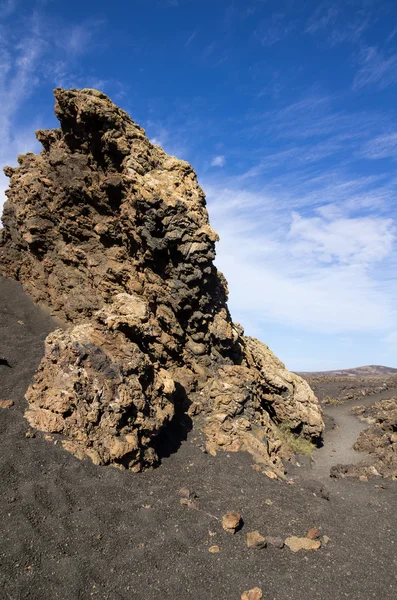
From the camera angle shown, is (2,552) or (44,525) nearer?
(2,552)

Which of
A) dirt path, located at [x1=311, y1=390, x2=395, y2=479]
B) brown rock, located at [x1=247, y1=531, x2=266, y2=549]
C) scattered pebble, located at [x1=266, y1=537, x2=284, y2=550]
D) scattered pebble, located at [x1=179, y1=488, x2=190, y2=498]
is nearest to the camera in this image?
brown rock, located at [x1=247, y1=531, x2=266, y2=549]

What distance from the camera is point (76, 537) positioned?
9.33m

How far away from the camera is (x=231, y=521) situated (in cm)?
1124

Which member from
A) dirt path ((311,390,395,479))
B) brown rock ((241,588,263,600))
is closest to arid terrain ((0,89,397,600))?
brown rock ((241,588,263,600))

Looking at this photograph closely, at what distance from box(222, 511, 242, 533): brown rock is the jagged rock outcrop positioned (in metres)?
3.87

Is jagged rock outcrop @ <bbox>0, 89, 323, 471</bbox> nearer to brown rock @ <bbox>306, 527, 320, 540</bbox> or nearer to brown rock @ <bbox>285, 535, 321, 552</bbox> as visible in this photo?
brown rock @ <bbox>306, 527, 320, 540</bbox>

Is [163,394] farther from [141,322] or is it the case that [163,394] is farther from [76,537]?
[76,537]

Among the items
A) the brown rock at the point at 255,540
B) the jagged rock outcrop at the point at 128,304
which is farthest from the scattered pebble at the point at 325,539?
the jagged rock outcrop at the point at 128,304

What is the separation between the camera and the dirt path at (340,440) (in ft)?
A: 65.7

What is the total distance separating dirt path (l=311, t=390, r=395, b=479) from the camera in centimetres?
2003

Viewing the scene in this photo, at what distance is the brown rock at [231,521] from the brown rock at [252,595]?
2278 mm

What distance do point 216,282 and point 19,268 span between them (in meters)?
15.5

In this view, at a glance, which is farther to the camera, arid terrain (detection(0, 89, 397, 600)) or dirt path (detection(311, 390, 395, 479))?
dirt path (detection(311, 390, 395, 479))

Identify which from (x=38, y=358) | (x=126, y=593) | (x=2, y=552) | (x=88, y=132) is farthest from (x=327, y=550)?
(x=88, y=132)
